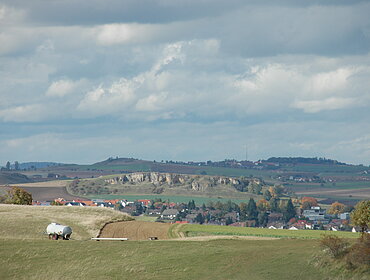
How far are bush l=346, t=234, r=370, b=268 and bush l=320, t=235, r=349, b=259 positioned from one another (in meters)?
1.20

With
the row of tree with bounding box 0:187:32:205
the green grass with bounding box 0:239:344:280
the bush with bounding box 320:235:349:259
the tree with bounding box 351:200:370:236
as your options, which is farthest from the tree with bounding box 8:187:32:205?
the bush with bounding box 320:235:349:259

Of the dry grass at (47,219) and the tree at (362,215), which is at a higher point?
the tree at (362,215)

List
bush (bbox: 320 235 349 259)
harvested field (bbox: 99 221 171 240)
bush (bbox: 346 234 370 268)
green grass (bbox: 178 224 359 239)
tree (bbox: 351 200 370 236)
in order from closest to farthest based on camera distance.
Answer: bush (bbox: 346 234 370 268) < bush (bbox: 320 235 349 259) < tree (bbox: 351 200 370 236) < harvested field (bbox: 99 221 171 240) < green grass (bbox: 178 224 359 239)

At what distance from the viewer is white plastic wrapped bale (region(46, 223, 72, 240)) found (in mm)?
102750

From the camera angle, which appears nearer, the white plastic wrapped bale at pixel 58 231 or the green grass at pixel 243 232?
the white plastic wrapped bale at pixel 58 231

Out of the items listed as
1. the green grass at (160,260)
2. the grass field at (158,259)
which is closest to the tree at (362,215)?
the grass field at (158,259)

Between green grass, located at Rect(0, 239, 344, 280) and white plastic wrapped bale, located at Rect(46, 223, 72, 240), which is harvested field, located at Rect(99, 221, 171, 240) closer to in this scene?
white plastic wrapped bale, located at Rect(46, 223, 72, 240)

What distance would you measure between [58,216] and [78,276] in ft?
A: 139

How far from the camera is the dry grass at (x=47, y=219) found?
107m

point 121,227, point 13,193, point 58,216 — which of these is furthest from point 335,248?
point 13,193

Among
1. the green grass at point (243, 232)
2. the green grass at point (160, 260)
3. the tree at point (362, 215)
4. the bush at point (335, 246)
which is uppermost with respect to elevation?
the tree at point (362, 215)

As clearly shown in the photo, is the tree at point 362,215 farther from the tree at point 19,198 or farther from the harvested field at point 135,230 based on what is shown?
the tree at point 19,198

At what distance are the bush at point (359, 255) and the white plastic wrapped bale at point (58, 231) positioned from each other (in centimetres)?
4600

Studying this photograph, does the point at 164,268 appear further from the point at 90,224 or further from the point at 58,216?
the point at 58,216
